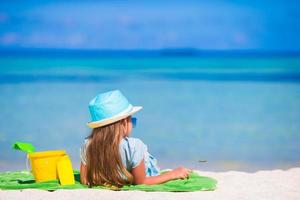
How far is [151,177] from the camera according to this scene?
421cm

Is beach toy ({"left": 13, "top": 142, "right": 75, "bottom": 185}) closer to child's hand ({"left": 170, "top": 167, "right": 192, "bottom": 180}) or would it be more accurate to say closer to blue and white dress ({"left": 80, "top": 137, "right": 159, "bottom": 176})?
blue and white dress ({"left": 80, "top": 137, "right": 159, "bottom": 176})

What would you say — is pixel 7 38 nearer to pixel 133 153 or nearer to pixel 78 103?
pixel 78 103

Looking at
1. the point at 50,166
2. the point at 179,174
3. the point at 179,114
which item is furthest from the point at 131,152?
the point at 179,114

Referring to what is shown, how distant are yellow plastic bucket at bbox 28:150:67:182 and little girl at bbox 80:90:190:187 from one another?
20cm

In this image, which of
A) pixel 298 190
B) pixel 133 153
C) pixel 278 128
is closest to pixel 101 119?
pixel 133 153

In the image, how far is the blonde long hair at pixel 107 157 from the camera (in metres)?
4.08

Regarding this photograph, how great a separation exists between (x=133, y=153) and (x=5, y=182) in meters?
0.82

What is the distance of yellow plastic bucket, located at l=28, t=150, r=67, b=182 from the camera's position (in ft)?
13.9

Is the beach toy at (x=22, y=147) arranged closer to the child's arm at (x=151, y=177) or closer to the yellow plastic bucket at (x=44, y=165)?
the yellow plastic bucket at (x=44, y=165)

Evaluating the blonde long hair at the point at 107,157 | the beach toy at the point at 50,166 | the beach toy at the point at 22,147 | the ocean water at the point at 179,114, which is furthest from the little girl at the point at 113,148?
the ocean water at the point at 179,114

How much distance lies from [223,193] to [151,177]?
0.42 meters

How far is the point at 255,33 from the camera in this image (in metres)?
23.7

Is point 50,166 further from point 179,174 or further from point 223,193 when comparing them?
point 223,193

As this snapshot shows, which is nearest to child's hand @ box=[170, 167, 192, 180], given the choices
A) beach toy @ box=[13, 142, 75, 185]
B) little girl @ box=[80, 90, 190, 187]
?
little girl @ box=[80, 90, 190, 187]
